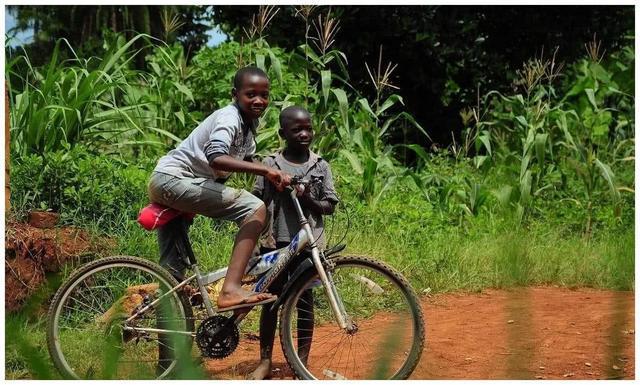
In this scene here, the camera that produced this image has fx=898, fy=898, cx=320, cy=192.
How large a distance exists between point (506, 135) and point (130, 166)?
13.2 feet

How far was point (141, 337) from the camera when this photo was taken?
358 centimetres

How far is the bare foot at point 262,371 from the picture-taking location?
372 centimetres

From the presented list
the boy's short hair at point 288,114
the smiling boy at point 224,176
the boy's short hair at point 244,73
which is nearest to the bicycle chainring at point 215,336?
the smiling boy at point 224,176

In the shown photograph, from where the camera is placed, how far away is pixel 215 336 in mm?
3580

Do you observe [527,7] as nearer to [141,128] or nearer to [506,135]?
[506,135]

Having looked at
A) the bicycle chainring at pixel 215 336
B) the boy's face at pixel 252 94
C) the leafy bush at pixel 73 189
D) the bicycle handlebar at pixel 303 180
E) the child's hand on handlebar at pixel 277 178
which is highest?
the boy's face at pixel 252 94

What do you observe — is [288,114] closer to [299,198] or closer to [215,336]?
[299,198]

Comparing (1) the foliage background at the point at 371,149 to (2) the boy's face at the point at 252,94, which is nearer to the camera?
(2) the boy's face at the point at 252,94

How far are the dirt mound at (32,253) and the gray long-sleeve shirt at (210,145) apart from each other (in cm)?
153

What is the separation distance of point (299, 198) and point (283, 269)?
0.30 m

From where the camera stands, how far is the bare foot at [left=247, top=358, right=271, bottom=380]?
12.2 feet

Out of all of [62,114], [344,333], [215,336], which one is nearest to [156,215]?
[215,336]

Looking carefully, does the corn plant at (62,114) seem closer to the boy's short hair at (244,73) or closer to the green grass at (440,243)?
the green grass at (440,243)

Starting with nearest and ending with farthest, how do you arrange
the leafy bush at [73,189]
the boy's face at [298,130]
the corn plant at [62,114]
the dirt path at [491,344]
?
the boy's face at [298,130]
the dirt path at [491,344]
the leafy bush at [73,189]
the corn plant at [62,114]
